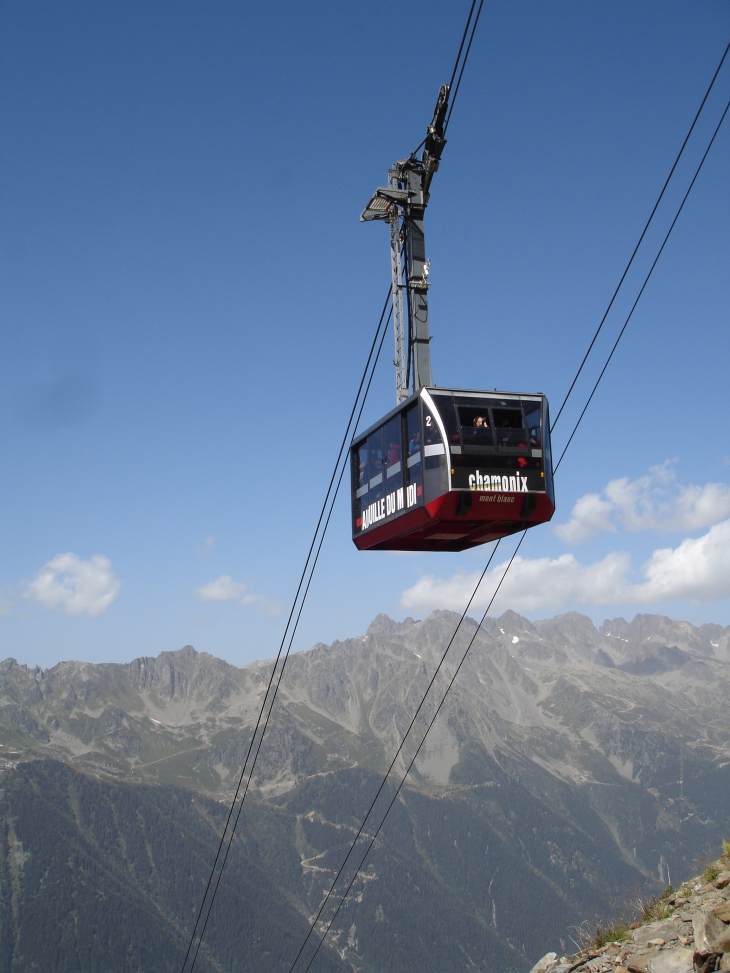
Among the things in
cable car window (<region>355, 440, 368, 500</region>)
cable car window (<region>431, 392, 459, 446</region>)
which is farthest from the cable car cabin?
cable car window (<region>355, 440, 368, 500</region>)

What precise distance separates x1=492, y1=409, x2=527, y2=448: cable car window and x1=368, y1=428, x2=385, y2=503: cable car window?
339 cm

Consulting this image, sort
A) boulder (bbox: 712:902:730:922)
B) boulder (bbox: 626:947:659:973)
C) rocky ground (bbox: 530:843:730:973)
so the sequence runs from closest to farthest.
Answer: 1. rocky ground (bbox: 530:843:730:973)
2. boulder (bbox: 712:902:730:922)
3. boulder (bbox: 626:947:659:973)

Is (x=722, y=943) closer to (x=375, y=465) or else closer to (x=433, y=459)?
(x=433, y=459)

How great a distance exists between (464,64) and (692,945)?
20362 mm

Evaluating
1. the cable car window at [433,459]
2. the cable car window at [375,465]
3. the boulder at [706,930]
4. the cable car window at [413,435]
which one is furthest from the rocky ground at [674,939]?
the cable car window at [375,465]

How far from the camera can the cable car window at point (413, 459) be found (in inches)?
767

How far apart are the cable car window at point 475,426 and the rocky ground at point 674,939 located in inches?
423

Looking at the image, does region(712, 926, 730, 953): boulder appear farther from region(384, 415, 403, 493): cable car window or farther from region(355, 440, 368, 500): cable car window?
region(355, 440, 368, 500): cable car window

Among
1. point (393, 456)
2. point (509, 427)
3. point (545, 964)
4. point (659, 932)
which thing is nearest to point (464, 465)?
point (509, 427)

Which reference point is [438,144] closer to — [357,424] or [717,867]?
[357,424]

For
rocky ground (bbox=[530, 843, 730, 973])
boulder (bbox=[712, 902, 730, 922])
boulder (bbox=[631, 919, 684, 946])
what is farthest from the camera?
boulder (bbox=[631, 919, 684, 946])

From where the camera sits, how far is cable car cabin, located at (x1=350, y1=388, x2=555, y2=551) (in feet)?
62.3

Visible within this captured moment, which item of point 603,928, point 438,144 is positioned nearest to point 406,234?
point 438,144

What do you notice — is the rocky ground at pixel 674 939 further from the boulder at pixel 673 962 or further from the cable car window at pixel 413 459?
the cable car window at pixel 413 459
